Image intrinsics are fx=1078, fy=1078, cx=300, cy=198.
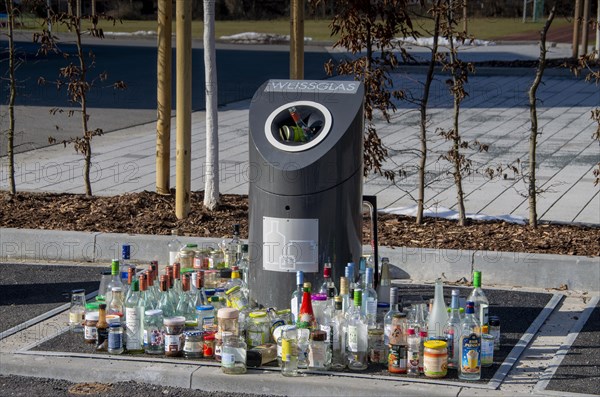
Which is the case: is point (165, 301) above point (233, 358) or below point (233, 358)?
above

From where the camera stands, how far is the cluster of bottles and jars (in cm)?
639

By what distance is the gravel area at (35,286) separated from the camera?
304 inches

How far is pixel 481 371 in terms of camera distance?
643cm

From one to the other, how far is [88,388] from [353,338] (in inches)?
62.8

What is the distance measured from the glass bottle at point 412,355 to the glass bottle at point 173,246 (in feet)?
8.25

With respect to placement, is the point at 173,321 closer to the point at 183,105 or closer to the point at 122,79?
the point at 183,105

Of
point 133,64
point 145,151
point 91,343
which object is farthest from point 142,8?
point 91,343

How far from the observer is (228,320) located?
21.6ft

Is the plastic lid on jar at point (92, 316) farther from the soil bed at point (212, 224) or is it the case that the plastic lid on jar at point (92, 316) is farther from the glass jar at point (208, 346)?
the soil bed at point (212, 224)

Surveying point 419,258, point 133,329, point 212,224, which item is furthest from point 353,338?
point 212,224

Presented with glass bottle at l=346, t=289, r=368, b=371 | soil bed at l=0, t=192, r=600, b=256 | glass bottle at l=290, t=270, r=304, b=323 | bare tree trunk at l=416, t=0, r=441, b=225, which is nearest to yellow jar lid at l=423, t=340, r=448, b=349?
glass bottle at l=346, t=289, r=368, b=371

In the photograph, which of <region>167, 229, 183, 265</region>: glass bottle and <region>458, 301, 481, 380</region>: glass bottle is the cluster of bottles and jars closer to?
<region>458, 301, 481, 380</region>: glass bottle

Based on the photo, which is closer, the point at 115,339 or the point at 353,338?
the point at 353,338

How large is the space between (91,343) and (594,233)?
4487mm
